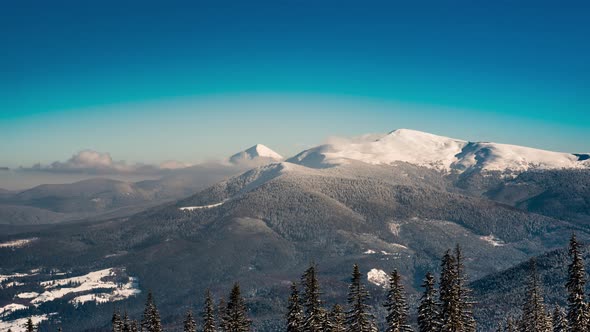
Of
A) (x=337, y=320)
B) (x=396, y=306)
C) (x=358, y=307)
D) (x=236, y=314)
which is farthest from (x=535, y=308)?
(x=236, y=314)

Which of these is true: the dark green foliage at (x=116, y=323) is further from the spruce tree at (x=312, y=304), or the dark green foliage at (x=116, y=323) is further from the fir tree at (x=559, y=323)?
the fir tree at (x=559, y=323)

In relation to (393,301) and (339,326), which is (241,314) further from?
(393,301)

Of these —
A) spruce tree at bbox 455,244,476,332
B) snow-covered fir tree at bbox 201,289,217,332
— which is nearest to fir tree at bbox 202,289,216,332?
snow-covered fir tree at bbox 201,289,217,332

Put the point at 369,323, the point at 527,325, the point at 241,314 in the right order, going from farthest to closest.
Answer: the point at 527,325, the point at 241,314, the point at 369,323

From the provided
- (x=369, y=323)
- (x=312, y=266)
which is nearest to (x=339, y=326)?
(x=369, y=323)

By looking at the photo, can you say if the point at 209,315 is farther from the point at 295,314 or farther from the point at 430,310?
the point at 430,310

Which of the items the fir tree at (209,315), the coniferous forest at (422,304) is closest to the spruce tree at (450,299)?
the coniferous forest at (422,304)
